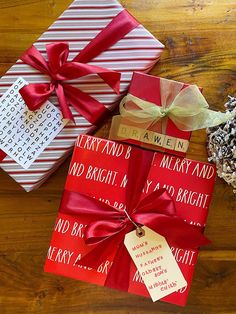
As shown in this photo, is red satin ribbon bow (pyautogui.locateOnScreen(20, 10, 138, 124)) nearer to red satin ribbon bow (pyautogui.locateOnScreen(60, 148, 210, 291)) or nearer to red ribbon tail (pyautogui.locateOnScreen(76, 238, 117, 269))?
red satin ribbon bow (pyautogui.locateOnScreen(60, 148, 210, 291))

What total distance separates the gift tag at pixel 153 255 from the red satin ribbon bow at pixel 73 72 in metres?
0.27

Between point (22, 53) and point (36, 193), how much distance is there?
332 mm

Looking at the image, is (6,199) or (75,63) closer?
(75,63)

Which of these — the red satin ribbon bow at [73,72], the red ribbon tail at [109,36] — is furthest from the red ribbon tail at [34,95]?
the red ribbon tail at [109,36]

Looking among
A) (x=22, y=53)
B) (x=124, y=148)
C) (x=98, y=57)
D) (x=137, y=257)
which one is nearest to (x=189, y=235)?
(x=137, y=257)

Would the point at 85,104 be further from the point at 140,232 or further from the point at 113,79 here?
the point at 140,232

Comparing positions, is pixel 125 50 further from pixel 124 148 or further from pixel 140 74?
pixel 124 148

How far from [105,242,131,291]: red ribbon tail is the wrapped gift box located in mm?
11

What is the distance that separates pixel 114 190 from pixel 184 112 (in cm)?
21

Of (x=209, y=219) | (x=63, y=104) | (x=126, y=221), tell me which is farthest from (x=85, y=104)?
(x=209, y=219)

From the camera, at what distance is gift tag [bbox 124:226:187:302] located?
929 mm

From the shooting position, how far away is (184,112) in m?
0.93

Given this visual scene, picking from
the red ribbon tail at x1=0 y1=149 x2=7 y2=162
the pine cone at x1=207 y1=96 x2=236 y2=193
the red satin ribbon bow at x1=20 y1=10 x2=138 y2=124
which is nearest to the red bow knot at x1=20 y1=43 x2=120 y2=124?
the red satin ribbon bow at x1=20 y1=10 x2=138 y2=124

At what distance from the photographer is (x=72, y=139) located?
3.33 feet
